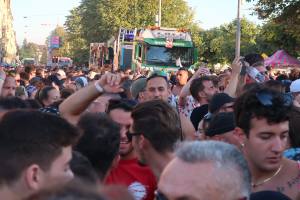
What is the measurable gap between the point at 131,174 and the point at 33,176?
4.88ft

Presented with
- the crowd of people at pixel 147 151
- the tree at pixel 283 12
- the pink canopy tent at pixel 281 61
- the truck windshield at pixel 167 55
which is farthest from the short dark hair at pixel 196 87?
the tree at pixel 283 12

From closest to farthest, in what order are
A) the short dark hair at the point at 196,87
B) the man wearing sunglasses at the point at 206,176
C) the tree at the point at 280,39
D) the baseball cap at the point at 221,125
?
the man wearing sunglasses at the point at 206,176
the baseball cap at the point at 221,125
the short dark hair at the point at 196,87
the tree at the point at 280,39

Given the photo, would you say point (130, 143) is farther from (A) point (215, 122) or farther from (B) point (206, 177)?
(B) point (206, 177)

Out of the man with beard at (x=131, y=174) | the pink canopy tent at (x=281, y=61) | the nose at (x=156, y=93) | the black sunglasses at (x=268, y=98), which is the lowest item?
the pink canopy tent at (x=281, y=61)

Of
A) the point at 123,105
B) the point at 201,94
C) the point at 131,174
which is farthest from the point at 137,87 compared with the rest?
the point at 131,174

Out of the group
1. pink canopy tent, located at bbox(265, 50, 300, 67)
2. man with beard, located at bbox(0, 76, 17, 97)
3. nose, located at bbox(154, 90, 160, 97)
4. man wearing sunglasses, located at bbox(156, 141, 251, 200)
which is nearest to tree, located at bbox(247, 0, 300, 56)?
pink canopy tent, located at bbox(265, 50, 300, 67)

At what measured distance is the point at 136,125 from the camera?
13.9 ft

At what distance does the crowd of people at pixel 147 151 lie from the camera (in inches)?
100

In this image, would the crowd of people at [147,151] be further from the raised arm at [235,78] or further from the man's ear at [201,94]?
the man's ear at [201,94]

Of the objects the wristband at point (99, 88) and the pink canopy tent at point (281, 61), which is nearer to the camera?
the wristband at point (99, 88)

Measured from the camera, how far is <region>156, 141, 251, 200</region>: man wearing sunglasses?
2523 millimetres

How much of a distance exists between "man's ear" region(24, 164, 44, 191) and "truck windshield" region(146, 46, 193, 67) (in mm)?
21677

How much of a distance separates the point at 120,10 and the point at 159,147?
55.4 meters

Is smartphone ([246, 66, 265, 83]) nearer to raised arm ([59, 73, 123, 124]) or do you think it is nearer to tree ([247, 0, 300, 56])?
raised arm ([59, 73, 123, 124])
